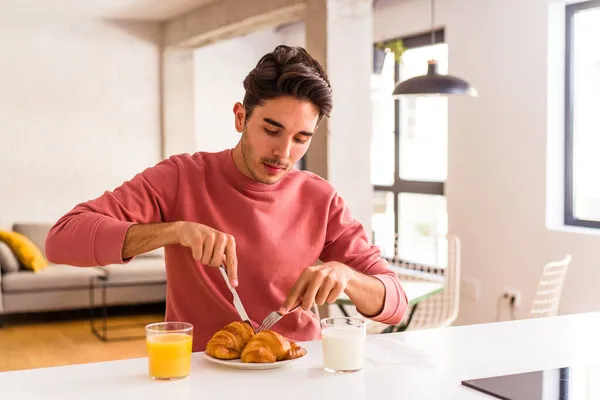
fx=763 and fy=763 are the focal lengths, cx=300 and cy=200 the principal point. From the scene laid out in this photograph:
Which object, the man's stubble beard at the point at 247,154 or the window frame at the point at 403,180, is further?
the window frame at the point at 403,180

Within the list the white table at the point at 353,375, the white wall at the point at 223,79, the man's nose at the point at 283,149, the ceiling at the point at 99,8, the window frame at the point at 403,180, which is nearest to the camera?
the white table at the point at 353,375

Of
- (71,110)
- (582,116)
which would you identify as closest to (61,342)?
(71,110)

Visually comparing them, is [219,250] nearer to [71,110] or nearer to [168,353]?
[168,353]

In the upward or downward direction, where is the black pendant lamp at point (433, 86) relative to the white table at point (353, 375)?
upward

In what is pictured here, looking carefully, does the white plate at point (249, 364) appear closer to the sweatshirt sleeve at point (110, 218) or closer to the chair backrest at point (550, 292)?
the sweatshirt sleeve at point (110, 218)

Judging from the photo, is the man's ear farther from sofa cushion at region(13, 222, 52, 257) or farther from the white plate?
sofa cushion at region(13, 222, 52, 257)

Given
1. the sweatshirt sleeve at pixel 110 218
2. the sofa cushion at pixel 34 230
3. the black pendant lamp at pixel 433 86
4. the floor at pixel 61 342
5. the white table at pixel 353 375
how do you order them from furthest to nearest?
the sofa cushion at pixel 34 230, the floor at pixel 61 342, the black pendant lamp at pixel 433 86, the sweatshirt sleeve at pixel 110 218, the white table at pixel 353 375

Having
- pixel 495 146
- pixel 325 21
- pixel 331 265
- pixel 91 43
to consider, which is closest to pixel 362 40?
pixel 325 21

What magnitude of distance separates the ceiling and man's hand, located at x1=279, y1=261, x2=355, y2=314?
4991 mm

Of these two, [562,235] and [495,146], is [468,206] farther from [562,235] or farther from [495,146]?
[562,235]

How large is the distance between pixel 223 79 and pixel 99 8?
5.07ft

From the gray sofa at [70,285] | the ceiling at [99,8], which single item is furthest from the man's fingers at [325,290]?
the ceiling at [99,8]

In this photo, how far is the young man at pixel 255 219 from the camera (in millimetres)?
1668

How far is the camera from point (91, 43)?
23.3 ft
